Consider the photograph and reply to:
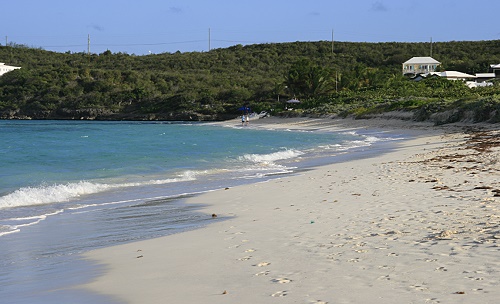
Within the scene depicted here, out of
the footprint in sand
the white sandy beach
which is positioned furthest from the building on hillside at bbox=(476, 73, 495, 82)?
the footprint in sand

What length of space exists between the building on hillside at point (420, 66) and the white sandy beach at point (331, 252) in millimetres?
87367

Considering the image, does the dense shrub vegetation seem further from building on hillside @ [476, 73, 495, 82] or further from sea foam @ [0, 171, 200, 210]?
sea foam @ [0, 171, 200, 210]

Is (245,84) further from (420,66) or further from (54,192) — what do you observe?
(54,192)

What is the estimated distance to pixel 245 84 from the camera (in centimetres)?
9981

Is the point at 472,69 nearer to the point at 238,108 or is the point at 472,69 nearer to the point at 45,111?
the point at 238,108

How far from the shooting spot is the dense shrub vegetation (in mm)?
59969

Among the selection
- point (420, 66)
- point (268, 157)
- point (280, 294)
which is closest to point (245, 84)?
point (420, 66)

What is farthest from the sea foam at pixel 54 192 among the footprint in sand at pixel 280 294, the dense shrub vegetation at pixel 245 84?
the dense shrub vegetation at pixel 245 84

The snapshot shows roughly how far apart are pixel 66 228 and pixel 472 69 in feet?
295

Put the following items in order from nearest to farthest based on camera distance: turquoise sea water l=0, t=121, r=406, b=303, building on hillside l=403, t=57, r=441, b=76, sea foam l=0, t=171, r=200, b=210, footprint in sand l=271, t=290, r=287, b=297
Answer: footprint in sand l=271, t=290, r=287, b=297
turquoise sea water l=0, t=121, r=406, b=303
sea foam l=0, t=171, r=200, b=210
building on hillside l=403, t=57, r=441, b=76

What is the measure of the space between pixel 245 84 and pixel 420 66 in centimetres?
2772

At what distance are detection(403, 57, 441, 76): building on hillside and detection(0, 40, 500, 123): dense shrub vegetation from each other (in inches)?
94.1

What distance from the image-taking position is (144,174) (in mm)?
18281

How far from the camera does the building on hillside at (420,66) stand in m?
94.8
